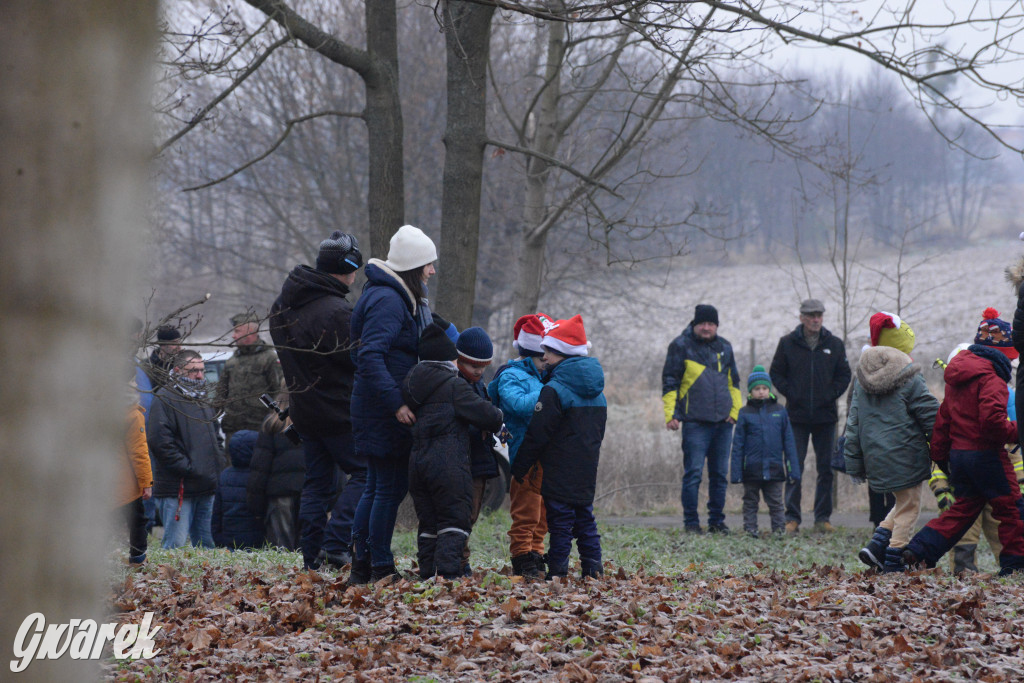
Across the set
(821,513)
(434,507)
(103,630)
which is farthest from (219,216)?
(103,630)

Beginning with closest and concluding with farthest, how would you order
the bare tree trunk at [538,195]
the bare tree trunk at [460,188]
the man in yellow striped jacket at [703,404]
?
the bare tree trunk at [460,188], the man in yellow striped jacket at [703,404], the bare tree trunk at [538,195]

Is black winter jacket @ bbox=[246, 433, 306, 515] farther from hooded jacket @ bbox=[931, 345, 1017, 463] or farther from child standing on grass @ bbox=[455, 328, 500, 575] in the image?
hooded jacket @ bbox=[931, 345, 1017, 463]

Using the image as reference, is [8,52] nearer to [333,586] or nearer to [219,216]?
[333,586]

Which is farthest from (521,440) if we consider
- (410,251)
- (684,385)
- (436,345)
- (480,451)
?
(684,385)

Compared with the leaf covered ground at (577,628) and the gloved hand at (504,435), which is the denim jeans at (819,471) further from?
the gloved hand at (504,435)

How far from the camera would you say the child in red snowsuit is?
23.2 ft

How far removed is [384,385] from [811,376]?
21.8 feet

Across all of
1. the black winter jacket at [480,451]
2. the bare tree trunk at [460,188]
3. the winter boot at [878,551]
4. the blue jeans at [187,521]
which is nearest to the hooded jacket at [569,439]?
the black winter jacket at [480,451]

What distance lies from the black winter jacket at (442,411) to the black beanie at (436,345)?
80 mm

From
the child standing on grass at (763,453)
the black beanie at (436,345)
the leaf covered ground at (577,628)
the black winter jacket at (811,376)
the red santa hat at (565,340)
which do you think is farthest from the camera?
the black winter jacket at (811,376)

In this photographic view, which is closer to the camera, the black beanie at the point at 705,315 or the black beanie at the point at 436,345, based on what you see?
the black beanie at the point at 436,345

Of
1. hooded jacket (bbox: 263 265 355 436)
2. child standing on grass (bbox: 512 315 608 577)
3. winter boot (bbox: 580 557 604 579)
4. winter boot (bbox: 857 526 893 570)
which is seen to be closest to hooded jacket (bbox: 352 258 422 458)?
hooded jacket (bbox: 263 265 355 436)

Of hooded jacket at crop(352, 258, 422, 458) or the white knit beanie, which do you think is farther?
the white knit beanie

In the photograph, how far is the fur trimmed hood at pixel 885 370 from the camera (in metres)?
8.02
